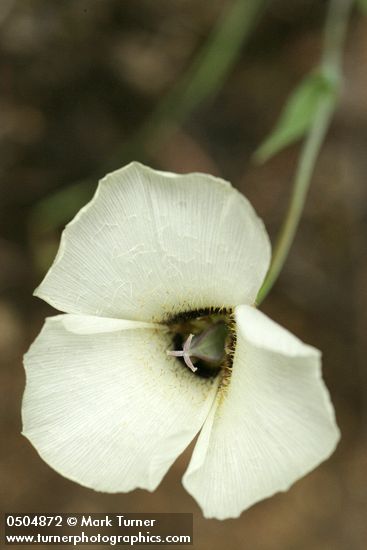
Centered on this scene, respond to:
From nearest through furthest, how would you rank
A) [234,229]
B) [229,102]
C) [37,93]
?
[234,229] < [37,93] < [229,102]

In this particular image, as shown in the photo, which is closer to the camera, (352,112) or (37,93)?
(37,93)

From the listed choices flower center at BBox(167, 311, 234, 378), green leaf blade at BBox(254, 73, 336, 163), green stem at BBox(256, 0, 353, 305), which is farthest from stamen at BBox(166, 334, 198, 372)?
green leaf blade at BBox(254, 73, 336, 163)

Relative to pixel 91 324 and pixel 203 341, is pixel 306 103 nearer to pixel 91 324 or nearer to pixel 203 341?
pixel 203 341

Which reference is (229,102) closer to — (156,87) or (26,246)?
(156,87)

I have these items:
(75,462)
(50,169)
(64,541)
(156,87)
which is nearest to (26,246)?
(50,169)

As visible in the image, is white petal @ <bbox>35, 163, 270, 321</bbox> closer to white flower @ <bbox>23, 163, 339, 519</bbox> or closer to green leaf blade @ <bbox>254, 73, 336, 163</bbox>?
white flower @ <bbox>23, 163, 339, 519</bbox>

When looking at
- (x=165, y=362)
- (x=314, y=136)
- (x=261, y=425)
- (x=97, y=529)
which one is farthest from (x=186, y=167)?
(x=261, y=425)
